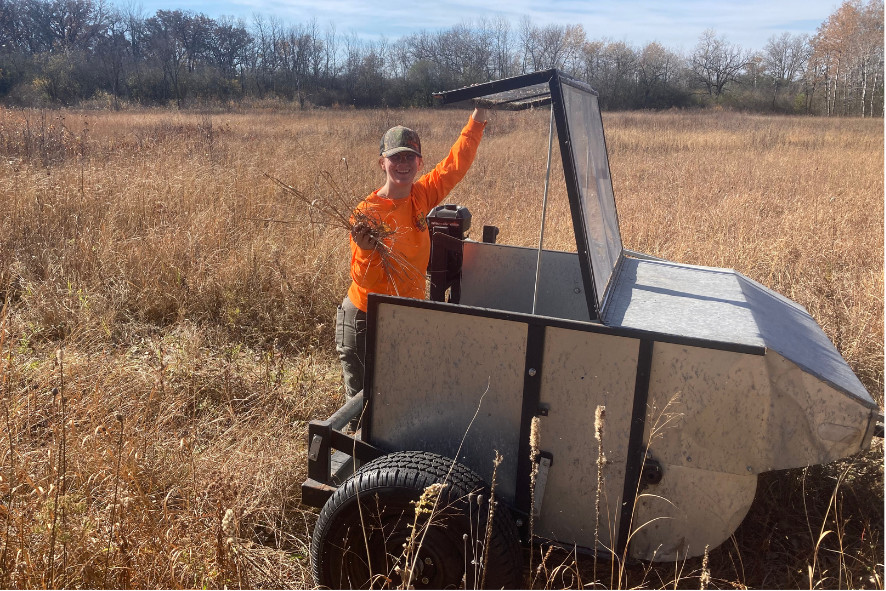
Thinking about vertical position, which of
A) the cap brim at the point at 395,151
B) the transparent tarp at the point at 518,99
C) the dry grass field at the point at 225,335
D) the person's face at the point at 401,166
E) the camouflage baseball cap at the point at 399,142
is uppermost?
the transparent tarp at the point at 518,99

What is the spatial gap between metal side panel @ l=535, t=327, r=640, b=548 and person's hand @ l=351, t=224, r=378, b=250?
939 mm

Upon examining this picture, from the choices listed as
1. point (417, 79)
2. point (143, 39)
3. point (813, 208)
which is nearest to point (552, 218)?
point (813, 208)

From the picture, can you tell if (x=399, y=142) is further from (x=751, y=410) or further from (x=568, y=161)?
(x=751, y=410)

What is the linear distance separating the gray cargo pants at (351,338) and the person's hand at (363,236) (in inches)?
15.9

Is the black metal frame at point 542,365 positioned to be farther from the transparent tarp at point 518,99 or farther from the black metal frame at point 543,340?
the transparent tarp at point 518,99

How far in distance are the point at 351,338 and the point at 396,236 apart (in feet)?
1.75

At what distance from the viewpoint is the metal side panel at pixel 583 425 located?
2.15 meters

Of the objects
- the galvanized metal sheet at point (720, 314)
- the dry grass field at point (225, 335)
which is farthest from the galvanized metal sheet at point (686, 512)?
the galvanized metal sheet at point (720, 314)

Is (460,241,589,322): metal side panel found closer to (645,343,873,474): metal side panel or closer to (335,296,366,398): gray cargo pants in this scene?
(335,296,366,398): gray cargo pants

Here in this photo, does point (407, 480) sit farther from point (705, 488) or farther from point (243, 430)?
point (243, 430)

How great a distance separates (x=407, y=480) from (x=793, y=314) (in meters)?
1.96

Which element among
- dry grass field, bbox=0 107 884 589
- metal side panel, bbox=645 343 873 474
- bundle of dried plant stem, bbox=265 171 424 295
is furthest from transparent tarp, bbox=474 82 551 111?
dry grass field, bbox=0 107 884 589

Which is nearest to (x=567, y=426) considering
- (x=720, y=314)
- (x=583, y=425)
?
(x=583, y=425)

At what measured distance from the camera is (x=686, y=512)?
220 centimetres
